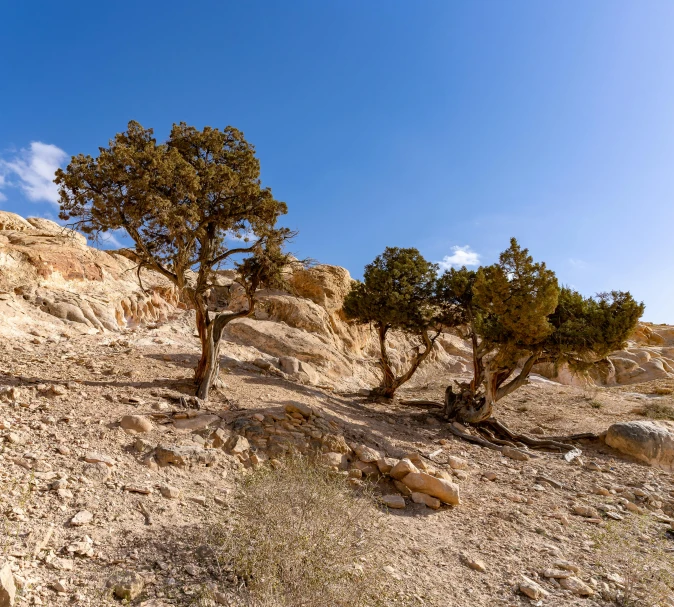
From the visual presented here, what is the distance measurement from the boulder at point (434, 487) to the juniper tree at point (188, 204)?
18.4 ft

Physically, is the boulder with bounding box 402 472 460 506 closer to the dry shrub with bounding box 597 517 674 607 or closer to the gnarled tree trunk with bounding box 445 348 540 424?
the dry shrub with bounding box 597 517 674 607

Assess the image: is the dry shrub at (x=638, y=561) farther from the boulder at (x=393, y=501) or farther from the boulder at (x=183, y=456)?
the boulder at (x=183, y=456)

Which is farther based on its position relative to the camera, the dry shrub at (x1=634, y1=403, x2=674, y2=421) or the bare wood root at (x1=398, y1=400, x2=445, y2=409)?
the bare wood root at (x1=398, y1=400, x2=445, y2=409)

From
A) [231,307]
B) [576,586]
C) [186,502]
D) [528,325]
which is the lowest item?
[186,502]

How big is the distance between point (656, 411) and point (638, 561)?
1303 centimetres

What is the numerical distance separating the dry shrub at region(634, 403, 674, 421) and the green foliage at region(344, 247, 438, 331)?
8954 mm

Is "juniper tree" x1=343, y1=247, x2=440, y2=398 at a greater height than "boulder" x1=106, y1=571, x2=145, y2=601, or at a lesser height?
greater

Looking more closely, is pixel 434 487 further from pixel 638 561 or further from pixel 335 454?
pixel 638 561

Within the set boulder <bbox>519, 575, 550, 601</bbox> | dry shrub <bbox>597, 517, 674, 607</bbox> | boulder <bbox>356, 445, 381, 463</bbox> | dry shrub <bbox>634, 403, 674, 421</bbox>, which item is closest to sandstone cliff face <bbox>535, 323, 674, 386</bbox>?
dry shrub <bbox>634, 403, 674, 421</bbox>

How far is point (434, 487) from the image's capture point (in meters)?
7.84

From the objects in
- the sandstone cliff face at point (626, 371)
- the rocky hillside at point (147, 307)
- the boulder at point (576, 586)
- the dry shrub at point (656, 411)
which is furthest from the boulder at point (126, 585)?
the sandstone cliff face at point (626, 371)

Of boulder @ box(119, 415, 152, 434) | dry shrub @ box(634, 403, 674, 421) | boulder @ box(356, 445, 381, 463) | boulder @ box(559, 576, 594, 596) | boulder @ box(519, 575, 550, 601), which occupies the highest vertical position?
dry shrub @ box(634, 403, 674, 421)

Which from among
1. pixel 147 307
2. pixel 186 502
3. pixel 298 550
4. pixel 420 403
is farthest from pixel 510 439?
pixel 147 307

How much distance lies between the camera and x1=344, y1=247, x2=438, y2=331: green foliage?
17.2m
